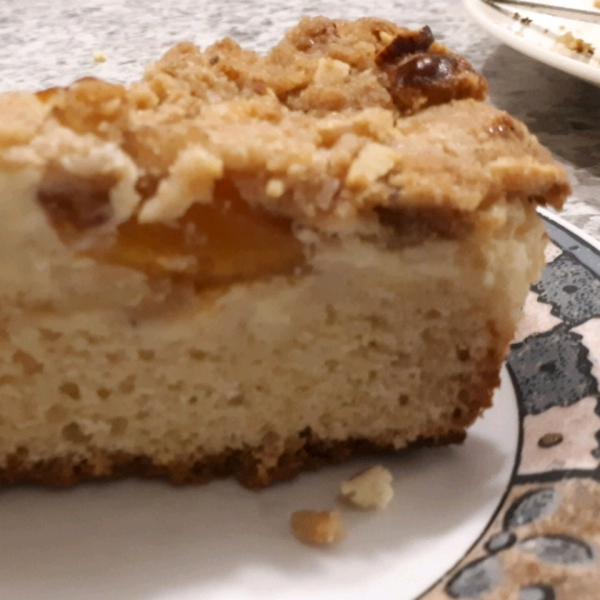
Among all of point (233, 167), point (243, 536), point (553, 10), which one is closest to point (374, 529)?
point (243, 536)

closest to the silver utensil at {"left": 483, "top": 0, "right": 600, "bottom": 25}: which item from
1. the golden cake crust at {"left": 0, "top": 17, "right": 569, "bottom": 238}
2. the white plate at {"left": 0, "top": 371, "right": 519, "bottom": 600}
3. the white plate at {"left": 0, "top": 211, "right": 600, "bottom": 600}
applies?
the golden cake crust at {"left": 0, "top": 17, "right": 569, "bottom": 238}

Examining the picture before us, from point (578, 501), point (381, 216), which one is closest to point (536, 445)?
point (578, 501)

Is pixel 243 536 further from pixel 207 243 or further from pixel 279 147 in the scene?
pixel 279 147

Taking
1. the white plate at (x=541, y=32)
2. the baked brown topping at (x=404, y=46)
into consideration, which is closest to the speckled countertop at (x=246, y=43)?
the white plate at (x=541, y=32)

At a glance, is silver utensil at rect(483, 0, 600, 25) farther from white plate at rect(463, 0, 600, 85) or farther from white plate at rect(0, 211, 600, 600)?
white plate at rect(0, 211, 600, 600)

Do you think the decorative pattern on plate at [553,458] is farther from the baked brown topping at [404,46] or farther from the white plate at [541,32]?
the white plate at [541,32]

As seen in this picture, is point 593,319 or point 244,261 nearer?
point 244,261

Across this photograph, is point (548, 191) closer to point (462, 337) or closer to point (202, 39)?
point (462, 337)
